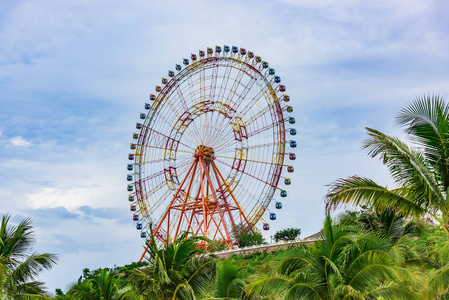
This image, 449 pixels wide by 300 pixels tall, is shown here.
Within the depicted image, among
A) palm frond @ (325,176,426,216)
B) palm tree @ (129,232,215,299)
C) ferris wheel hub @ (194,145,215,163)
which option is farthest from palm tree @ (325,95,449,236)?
ferris wheel hub @ (194,145,215,163)

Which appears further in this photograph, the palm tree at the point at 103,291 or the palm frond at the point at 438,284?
the palm tree at the point at 103,291

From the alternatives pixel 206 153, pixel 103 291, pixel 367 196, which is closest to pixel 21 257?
pixel 103 291

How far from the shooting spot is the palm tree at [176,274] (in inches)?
644

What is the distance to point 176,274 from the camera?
16453 millimetres

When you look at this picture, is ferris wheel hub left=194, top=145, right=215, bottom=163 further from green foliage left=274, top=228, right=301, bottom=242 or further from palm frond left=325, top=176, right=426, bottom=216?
palm frond left=325, top=176, right=426, bottom=216

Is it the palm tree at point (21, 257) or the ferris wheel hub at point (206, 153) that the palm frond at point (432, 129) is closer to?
the palm tree at point (21, 257)

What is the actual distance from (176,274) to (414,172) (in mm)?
6679

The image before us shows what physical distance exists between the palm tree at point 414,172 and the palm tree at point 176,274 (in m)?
4.06

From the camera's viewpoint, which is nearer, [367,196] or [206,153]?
[367,196]

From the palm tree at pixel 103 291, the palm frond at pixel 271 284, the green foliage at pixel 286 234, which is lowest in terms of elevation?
the palm frond at pixel 271 284

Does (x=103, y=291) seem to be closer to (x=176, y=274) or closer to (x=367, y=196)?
(x=176, y=274)

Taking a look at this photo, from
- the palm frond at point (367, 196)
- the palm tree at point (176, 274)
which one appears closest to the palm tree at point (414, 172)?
the palm frond at point (367, 196)

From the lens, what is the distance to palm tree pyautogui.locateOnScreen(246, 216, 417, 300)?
48.1 ft

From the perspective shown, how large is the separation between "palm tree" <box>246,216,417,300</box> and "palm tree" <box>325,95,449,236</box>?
2.95 ft
